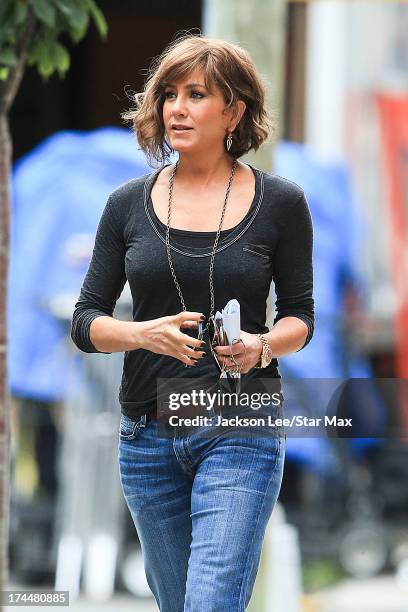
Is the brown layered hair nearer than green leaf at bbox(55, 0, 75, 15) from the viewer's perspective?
Yes

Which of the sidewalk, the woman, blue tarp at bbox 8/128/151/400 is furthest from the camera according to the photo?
blue tarp at bbox 8/128/151/400

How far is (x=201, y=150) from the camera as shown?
3305mm

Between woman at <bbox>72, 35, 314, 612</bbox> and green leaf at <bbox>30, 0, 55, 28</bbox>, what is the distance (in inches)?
34.9

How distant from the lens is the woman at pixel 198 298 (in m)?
3.15

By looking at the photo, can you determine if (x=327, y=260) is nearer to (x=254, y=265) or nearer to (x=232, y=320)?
(x=254, y=265)

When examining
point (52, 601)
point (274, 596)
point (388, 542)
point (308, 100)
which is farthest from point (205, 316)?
point (308, 100)

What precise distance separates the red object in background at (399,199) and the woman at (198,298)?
5.43m

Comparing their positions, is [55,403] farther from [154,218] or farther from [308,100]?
[154,218]

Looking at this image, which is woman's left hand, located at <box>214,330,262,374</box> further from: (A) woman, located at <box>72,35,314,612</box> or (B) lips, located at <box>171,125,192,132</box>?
(B) lips, located at <box>171,125,192,132</box>

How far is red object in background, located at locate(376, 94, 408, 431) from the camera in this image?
873 centimetres

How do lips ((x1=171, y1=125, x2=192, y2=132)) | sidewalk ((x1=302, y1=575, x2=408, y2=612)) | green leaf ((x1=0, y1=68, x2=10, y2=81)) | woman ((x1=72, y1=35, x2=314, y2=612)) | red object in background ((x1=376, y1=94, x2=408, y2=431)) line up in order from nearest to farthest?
1. woman ((x1=72, y1=35, x2=314, y2=612))
2. lips ((x1=171, y1=125, x2=192, y2=132))
3. green leaf ((x1=0, y1=68, x2=10, y2=81))
4. sidewalk ((x1=302, y1=575, x2=408, y2=612))
5. red object in background ((x1=376, y1=94, x2=408, y2=431))

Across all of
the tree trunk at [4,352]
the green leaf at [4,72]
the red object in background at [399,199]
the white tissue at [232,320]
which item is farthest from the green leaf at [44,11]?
the red object in background at [399,199]

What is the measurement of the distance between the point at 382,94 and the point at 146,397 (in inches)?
257

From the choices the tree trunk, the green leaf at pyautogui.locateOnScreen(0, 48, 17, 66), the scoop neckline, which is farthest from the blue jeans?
the green leaf at pyautogui.locateOnScreen(0, 48, 17, 66)
